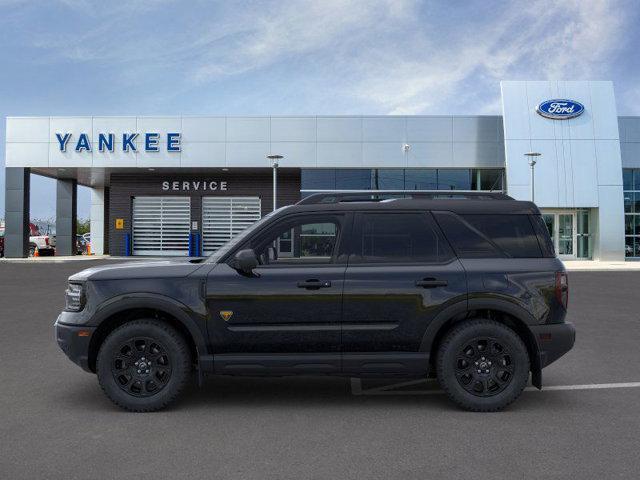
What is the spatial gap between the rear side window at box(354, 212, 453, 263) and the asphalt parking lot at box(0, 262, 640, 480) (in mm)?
1276

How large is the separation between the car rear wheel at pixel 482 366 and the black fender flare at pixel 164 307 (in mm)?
1960

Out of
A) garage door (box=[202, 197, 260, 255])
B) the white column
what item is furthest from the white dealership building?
Result: the white column

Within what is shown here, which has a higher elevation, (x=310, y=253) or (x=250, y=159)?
(x=250, y=159)

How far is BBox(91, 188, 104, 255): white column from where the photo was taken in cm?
3919

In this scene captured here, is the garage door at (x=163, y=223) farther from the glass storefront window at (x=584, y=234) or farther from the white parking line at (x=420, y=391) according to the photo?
the white parking line at (x=420, y=391)

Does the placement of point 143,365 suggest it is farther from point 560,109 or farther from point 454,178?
point 560,109

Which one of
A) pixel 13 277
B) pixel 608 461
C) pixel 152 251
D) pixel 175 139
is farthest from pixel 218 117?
pixel 608 461

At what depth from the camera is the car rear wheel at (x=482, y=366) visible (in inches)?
196

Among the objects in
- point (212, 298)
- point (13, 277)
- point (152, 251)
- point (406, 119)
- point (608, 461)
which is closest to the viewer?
point (608, 461)

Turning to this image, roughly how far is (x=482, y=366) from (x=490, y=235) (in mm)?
1106

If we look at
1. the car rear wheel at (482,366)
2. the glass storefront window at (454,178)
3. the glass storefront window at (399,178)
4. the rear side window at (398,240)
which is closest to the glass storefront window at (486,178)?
the glass storefront window at (399,178)

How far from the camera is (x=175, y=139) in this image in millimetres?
30938

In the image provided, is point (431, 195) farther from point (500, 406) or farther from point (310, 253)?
point (500, 406)

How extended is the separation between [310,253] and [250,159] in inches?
1032
